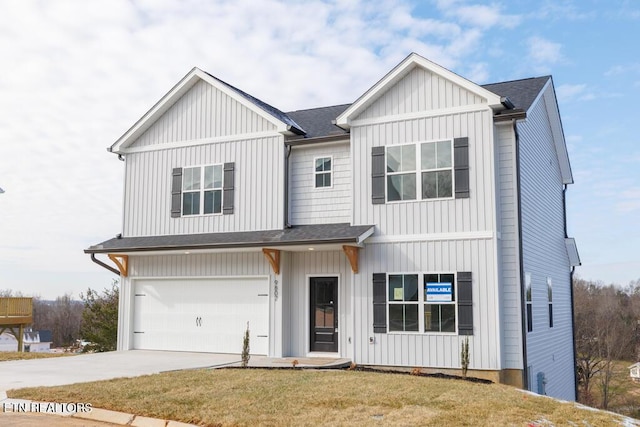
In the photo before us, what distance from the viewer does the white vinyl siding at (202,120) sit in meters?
17.2

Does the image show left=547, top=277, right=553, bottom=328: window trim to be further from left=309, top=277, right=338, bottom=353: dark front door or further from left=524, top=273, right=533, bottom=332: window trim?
left=309, top=277, right=338, bottom=353: dark front door

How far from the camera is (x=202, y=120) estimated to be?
17.8 m

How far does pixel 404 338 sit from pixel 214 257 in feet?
19.6

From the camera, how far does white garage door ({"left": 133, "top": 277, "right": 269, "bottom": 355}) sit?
16.5 meters

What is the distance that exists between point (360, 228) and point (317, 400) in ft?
20.1

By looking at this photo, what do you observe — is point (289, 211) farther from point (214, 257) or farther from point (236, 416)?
point (236, 416)

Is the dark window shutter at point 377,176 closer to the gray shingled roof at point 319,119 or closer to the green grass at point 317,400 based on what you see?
the gray shingled roof at point 319,119

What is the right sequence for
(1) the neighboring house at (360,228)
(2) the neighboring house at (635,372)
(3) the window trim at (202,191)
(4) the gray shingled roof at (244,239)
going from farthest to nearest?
1. (2) the neighboring house at (635,372)
2. (3) the window trim at (202,191)
3. (4) the gray shingled roof at (244,239)
4. (1) the neighboring house at (360,228)

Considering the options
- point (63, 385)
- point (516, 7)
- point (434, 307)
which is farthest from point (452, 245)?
point (63, 385)

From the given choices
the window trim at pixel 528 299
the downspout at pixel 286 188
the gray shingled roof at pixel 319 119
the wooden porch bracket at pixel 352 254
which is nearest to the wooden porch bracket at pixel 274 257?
the downspout at pixel 286 188

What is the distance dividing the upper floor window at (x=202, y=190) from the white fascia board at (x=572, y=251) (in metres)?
11.9

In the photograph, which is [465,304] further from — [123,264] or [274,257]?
[123,264]

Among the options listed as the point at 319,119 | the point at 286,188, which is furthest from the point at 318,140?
the point at 319,119

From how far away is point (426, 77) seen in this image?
14.8 metres
